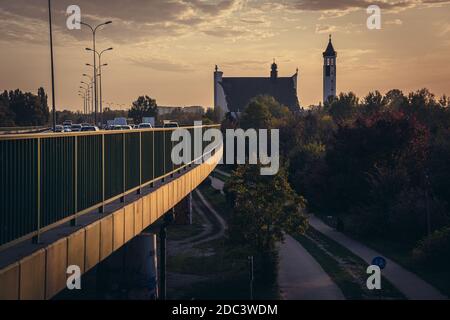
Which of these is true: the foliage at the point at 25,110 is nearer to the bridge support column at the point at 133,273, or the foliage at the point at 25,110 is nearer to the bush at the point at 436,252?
the bush at the point at 436,252

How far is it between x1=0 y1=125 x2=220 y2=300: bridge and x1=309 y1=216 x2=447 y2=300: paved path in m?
16.6

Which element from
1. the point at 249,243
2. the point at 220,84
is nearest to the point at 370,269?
the point at 249,243

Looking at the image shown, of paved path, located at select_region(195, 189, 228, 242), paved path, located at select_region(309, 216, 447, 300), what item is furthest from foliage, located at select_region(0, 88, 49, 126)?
paved path, located at select_region(309, 216, 447, 300)

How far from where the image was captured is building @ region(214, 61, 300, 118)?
17400 cm

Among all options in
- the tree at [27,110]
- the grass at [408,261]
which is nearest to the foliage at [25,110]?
the tree at [27,110]

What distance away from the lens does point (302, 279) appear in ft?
109

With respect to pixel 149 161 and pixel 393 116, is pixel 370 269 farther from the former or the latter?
pixel 393 116

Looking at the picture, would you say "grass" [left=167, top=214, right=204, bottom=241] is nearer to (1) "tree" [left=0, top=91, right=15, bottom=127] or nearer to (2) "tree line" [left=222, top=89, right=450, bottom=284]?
(2) "tree line" [left=222, top=89, right=450, bottom=284]

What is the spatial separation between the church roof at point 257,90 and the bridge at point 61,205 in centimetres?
15696

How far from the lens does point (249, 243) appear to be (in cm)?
3512

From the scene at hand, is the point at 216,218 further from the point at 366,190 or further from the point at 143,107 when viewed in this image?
the point at 143,107

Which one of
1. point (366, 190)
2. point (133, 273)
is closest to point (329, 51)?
point (366, 190)

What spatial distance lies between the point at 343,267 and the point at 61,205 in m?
27.3
